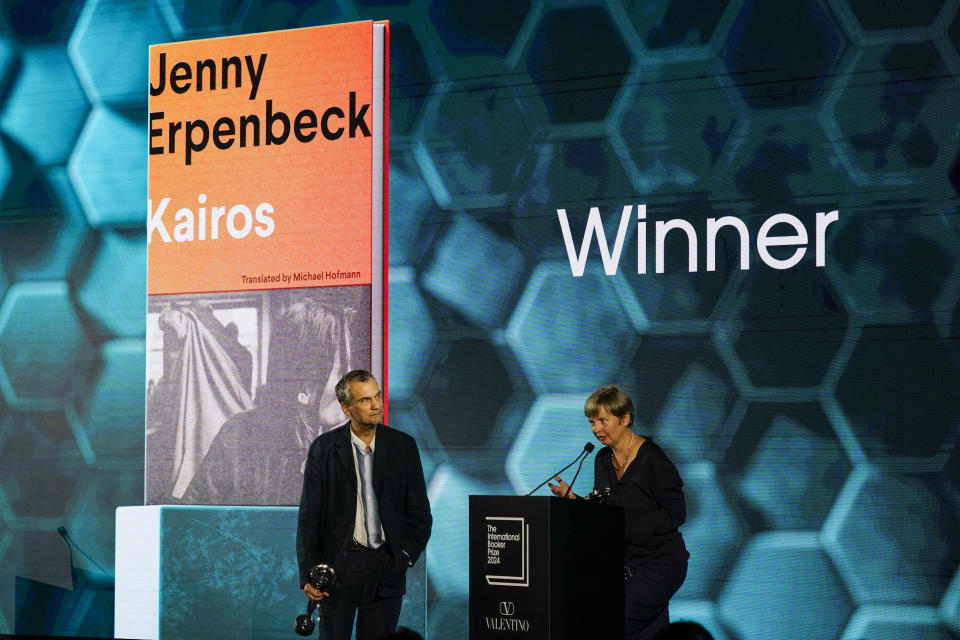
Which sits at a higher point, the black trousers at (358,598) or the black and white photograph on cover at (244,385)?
the black and white photograph on cover at (244,385)

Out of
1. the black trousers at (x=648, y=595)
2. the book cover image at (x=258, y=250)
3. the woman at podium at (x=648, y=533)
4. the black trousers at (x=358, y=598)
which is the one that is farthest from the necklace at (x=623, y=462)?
the book cover image at (x=258, y=250)

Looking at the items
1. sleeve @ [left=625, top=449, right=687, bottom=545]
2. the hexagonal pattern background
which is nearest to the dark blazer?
sleeve @ [left=625, top=449, right=687, bottom=545]

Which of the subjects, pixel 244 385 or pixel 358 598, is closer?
pixel 358 598

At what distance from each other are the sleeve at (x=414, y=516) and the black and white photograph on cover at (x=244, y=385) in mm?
1055

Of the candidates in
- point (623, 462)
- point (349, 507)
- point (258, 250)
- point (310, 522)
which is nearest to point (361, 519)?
point (349, 507)

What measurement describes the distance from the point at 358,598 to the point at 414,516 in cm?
30

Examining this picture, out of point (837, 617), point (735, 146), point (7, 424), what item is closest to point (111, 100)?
point (7, 424)

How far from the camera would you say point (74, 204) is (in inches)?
209

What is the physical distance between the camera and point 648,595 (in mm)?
3381

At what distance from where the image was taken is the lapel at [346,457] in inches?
146

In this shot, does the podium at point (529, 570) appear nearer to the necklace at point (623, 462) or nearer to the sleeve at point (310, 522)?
the necklace at point (623, 462)

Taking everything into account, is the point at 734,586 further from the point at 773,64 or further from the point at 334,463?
the point at 773,64

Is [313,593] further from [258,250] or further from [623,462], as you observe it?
[258,250]

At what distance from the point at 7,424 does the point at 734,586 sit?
3.21 metres
